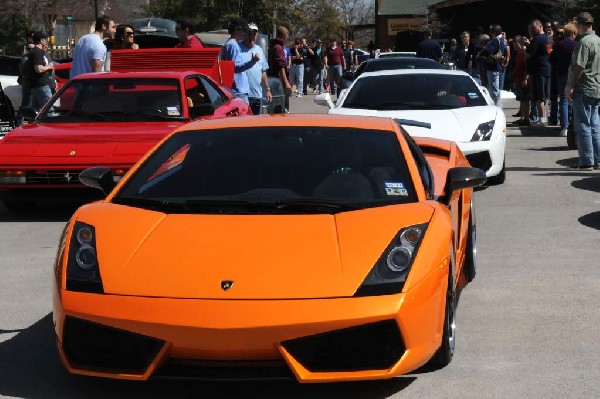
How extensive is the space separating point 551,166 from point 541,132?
5.16 meters

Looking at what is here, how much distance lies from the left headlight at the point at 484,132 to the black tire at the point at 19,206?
4.37m

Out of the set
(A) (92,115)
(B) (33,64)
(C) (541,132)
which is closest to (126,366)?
(A) (92,115)

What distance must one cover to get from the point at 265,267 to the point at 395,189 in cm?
103

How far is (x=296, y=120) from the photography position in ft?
21.5

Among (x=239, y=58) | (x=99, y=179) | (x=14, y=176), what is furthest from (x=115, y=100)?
(x=99, y=179)

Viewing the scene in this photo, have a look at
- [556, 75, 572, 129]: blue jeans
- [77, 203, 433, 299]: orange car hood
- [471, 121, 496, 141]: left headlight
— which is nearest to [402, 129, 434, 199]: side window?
[77, 203, 433, 299]: orange car hood

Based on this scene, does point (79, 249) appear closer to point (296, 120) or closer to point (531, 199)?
point (296, 120)

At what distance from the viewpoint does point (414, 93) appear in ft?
45.5

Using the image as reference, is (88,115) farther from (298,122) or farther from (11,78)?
(11,78)

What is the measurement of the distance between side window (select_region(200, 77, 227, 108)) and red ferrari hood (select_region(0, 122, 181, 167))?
157 cm

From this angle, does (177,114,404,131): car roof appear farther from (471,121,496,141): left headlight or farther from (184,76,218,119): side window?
→ (471,121,496,141): left headlight

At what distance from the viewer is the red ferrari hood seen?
1080cm

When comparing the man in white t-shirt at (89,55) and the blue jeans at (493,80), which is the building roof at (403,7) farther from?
the man in white t-shirt at (89,55)

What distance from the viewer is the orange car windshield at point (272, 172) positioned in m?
5.78
